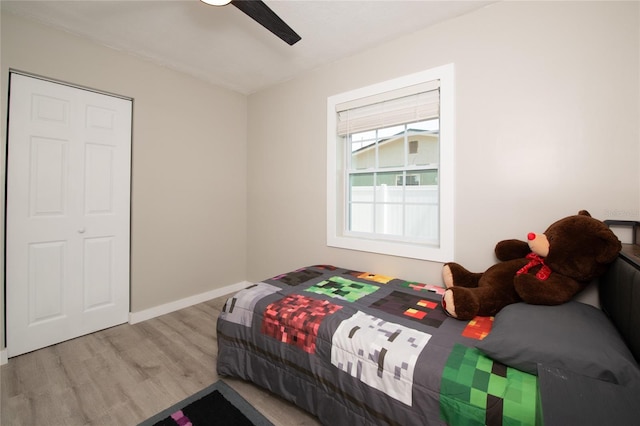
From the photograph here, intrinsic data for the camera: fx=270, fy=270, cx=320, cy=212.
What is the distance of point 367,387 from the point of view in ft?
4.21

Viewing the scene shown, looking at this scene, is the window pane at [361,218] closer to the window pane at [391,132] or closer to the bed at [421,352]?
the window pane at [391,132]

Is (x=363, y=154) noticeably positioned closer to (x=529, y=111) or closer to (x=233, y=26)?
(x=529, y=111)

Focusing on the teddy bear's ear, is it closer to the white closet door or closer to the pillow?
the pillow

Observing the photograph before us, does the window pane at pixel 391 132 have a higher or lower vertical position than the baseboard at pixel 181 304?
higher

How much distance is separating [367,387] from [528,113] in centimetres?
200

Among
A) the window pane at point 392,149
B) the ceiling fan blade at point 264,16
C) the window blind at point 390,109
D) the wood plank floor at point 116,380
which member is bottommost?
the wood plank floor at point 116,380

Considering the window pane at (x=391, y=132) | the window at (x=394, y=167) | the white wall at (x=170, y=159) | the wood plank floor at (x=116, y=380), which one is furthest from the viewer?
the window pane at (x=391, y=132)

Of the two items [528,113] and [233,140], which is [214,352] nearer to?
[233,140]

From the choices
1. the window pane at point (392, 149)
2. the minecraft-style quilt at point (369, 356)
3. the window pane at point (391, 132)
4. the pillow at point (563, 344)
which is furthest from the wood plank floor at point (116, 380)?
the window pane at point (391, 132)

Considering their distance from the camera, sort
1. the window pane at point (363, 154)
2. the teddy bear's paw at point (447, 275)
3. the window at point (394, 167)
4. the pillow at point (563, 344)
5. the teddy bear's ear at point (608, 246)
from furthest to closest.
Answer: the window pane at point (363, 154), the window at point (394, 167), the teddy bear's paw at point (447, 275), the teddy bear's ear at point (608, 246), the pillow at point (563, 344)

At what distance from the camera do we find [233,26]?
2.23 meters

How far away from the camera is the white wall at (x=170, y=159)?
2299 mm

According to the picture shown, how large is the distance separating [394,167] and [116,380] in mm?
2749

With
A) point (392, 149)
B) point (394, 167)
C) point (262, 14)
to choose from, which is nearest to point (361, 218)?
point (394, 167)
